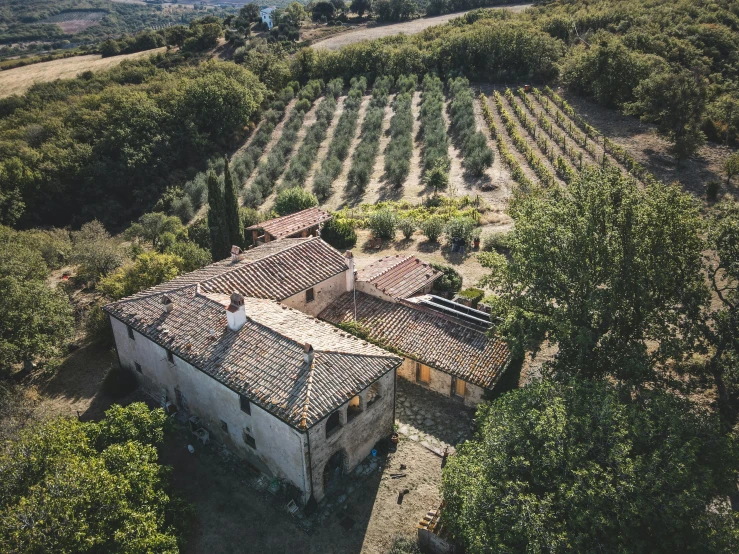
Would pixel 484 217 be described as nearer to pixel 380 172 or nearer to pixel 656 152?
pixel 380 172

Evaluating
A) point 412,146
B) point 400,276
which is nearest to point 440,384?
point 400,276

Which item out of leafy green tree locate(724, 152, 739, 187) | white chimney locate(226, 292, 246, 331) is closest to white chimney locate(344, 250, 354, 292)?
white chimney locate(226, 292, 246, 331)

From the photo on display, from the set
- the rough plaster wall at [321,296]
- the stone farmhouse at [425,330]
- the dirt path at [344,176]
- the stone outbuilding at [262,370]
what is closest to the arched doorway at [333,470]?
the stone outbuilding at [262,370]

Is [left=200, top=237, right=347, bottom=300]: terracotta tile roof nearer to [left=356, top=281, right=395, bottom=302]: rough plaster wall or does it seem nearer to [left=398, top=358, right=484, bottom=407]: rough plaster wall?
[left=356, top=281, right=395, bottom=302]: rough plaster wall

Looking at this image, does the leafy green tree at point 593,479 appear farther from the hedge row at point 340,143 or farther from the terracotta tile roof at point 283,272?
the hedge row at point 340,143

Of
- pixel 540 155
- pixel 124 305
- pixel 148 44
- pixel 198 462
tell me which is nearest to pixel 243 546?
pixel 198 462
